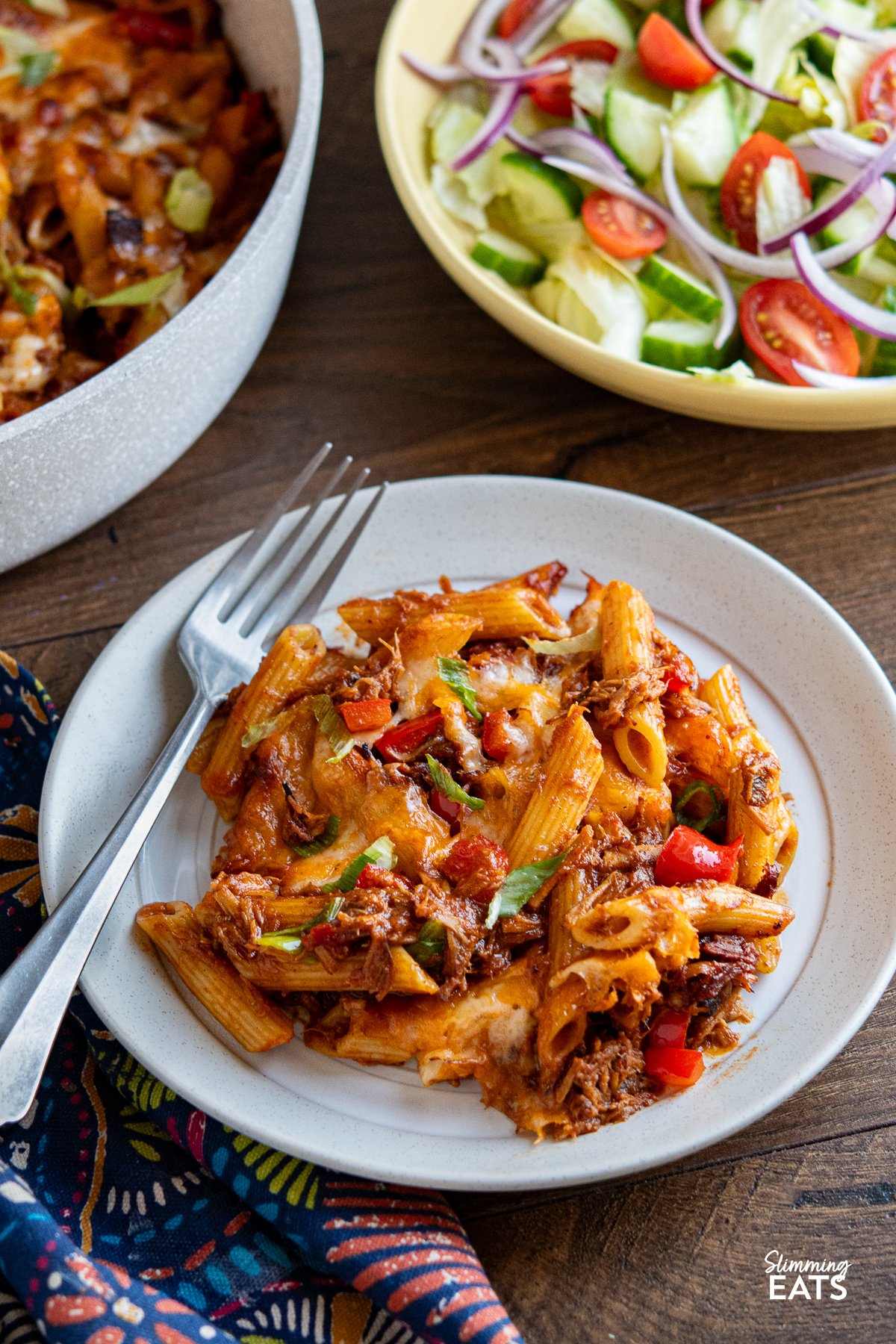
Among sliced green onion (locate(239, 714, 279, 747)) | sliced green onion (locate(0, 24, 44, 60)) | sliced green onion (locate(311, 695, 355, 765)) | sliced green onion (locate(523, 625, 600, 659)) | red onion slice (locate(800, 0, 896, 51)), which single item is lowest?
sliced green onion (locate(239, 714, 279, 747))

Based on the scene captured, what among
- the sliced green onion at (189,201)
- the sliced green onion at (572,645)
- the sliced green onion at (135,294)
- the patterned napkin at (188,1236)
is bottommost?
the patterned napkin at (188,1236)

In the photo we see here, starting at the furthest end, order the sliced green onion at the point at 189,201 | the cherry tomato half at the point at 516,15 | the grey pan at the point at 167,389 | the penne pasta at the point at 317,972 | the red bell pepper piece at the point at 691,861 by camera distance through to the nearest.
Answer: the cherry tomato half at the point at 516,15 → the sliced green onion at the point at 189,201 → the grey pan at the point at 167,389 → the red bell pepper piece at the point at 691,861 → the penne pasta at the point at 317,972

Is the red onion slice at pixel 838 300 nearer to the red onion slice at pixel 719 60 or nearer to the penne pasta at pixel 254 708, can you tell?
the red onion slice at pixel 719 60

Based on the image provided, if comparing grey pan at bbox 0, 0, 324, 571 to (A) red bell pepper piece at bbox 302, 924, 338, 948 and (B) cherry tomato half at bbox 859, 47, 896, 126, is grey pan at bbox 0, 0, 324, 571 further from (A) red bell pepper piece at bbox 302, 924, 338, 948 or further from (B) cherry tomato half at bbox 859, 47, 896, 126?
(B) cherry tomato half at bbox 859, 47, 896, 126

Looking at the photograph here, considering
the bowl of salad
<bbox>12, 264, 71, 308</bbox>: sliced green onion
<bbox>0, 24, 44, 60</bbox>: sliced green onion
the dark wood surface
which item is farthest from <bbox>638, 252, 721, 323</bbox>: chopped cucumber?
<bbox>0, 24, 44, 60</bbox>: sliced green onion

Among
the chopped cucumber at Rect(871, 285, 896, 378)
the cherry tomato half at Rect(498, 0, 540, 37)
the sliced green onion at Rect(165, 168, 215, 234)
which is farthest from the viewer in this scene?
the cherry tomato half at Rect(498, 0, 540, 37)

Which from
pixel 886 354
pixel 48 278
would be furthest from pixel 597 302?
pixel 48 278

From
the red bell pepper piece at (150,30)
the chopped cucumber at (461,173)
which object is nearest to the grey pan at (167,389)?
the red bell pepper piece at (150,30)
